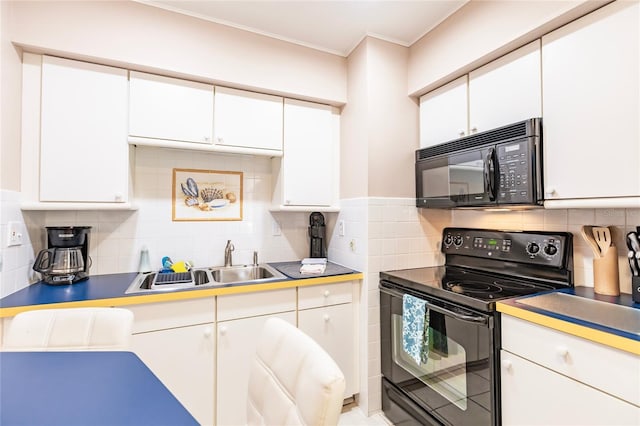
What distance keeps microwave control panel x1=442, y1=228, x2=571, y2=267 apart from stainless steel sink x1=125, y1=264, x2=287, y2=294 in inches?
48.7

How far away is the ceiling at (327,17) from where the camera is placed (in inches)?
75.1

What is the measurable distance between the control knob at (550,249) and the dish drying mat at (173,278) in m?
2.05

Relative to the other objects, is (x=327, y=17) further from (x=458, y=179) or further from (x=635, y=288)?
(x=635, y=288)

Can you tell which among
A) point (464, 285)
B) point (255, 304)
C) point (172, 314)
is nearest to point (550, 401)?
point (464, 285)

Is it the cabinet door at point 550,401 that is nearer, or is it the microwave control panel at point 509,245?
the cabinet door at point 550,401

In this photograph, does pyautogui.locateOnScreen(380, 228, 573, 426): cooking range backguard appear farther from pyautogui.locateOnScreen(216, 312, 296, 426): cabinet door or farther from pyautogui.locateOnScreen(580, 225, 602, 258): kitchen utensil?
pyautogui.locateOnScreen(216, 312, 296, 426): cabinet door

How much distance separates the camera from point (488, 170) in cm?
171

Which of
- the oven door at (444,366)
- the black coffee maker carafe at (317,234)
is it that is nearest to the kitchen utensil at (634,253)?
the oven door at (444,366)

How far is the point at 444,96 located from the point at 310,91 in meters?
0.93

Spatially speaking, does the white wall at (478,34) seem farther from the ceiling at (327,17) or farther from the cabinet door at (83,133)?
the cabinet door at (83,133)

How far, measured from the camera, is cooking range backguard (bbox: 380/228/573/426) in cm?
145

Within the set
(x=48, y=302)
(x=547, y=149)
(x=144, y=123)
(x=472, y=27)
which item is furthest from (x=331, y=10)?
(x=48, y=302)

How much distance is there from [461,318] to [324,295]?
2.88ft

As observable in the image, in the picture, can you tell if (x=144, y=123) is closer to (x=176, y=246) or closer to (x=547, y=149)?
(x=176, y=246)
